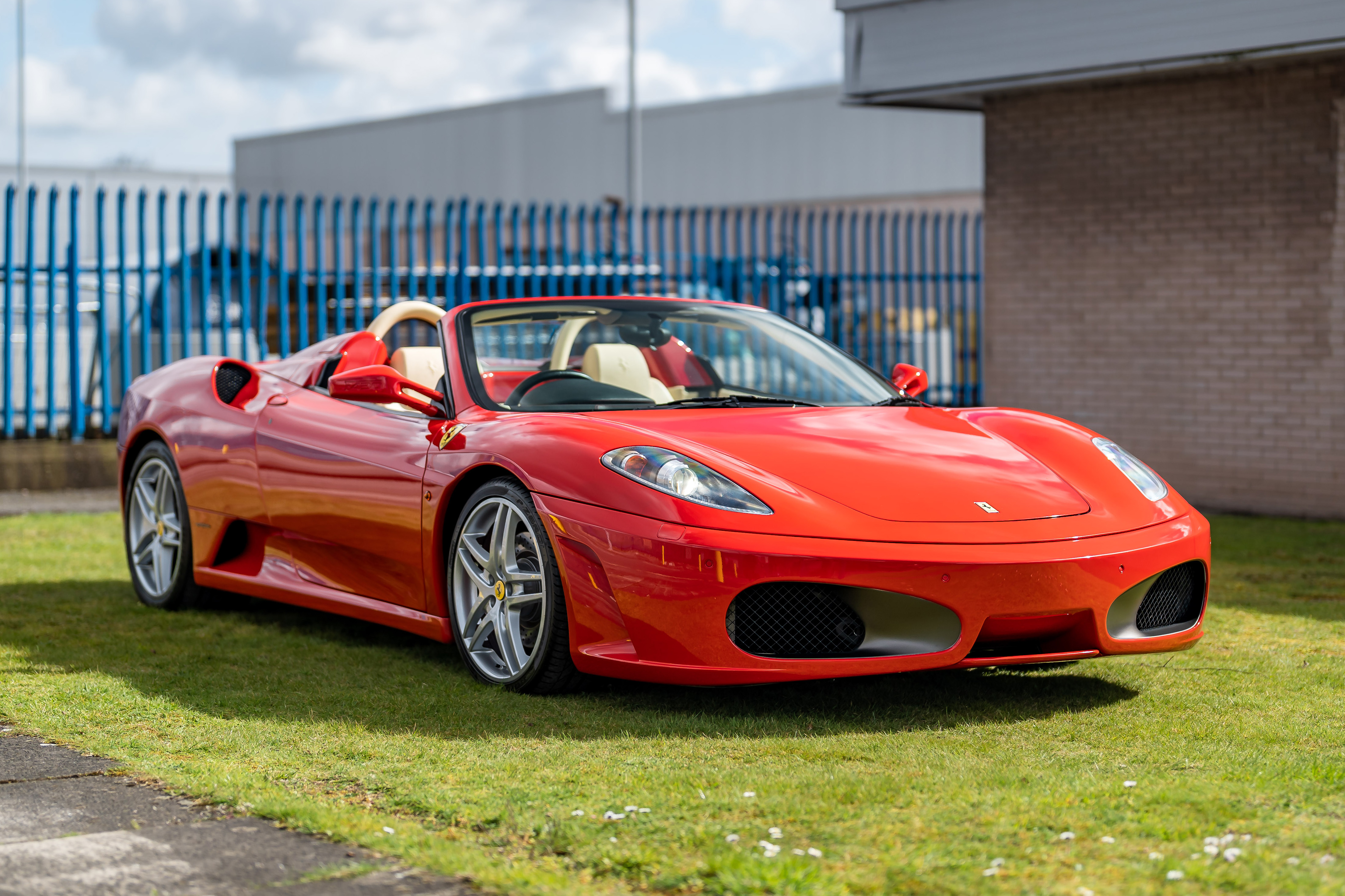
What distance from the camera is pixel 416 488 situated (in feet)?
17.4

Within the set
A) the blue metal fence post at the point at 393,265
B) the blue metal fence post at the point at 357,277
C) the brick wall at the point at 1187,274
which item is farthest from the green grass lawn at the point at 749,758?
the blue metal fence post at the point at 393,265

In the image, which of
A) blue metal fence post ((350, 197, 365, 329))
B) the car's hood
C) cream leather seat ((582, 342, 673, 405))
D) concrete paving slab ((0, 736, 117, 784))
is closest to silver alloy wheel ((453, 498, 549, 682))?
the car's hood

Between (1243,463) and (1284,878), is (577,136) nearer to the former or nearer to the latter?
(1243,463)

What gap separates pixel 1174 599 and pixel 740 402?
5.21ft

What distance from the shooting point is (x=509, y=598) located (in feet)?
16.1

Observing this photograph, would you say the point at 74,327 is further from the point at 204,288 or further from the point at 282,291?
the point at 282,291

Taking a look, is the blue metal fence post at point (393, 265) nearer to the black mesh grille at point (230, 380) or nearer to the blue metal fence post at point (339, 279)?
the blue metal fence post at point (339, 279)

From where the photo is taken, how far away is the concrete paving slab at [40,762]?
13.2ft

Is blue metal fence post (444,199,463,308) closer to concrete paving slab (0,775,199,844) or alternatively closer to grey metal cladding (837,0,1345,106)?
grey metal cladding (837,0,1345,106)

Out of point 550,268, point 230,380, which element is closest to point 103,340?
point 550,268

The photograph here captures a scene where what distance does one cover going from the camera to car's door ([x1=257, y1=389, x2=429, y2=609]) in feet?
17.7

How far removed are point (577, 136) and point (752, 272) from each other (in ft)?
77.5

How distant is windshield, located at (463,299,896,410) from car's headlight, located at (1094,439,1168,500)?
86 centimetres

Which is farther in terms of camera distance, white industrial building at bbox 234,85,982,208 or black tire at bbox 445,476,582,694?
white industrial building at bbox 234,85,982,208
